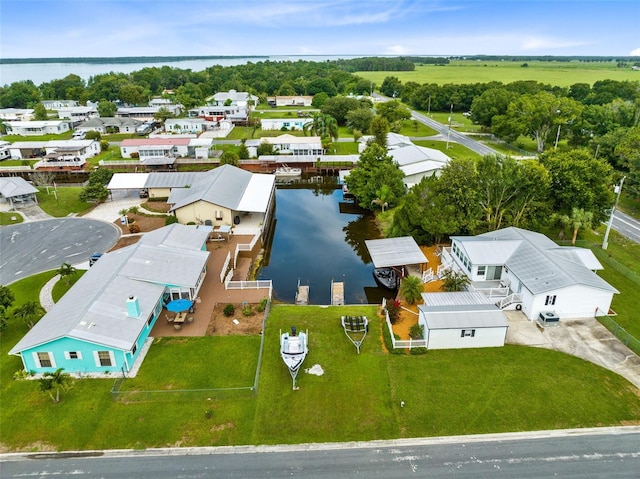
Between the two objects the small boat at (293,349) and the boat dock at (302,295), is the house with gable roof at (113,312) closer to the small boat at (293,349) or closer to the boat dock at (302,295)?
the boat dock at (302,295)

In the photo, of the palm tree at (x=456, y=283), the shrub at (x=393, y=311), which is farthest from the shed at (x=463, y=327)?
the palm tree at (x=456, y=283)

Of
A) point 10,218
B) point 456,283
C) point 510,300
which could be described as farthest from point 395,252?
point 10,218

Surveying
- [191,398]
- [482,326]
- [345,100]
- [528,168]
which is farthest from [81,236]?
[345,100]

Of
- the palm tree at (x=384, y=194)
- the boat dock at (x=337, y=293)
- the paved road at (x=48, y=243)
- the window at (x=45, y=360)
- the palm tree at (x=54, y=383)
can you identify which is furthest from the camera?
the palm tree at (x=384, y=194)

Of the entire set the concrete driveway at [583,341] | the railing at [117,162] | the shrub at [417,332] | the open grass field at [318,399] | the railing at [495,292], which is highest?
the railing at [117,162]

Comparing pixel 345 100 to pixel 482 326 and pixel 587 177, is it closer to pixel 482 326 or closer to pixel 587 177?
pixel 587 177

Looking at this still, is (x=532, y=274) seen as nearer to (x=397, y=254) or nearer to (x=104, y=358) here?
(x=397, y=254)
